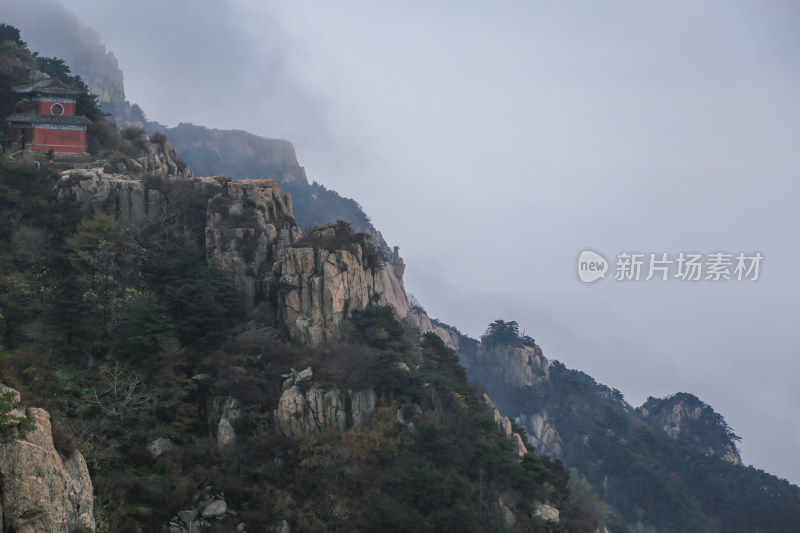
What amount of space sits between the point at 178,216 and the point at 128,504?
19245mm

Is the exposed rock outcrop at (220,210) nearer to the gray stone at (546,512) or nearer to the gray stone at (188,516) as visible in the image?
the gray stone at (188,516)

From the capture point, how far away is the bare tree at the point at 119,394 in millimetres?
25203

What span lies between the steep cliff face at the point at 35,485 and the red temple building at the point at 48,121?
103 ft

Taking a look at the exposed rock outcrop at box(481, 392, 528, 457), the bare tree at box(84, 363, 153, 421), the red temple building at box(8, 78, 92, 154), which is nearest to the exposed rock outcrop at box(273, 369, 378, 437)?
the bare tree at box(84, 363, 153, 421)

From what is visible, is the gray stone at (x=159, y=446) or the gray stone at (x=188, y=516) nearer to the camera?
the gray stone at (x=188, y=516)

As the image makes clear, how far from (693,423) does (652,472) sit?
2855 centimetres

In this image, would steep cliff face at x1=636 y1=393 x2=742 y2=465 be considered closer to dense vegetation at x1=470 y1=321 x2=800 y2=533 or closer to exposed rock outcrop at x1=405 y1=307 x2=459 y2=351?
dense vegetation at x1=470 y1=321 x2=800 y2=533

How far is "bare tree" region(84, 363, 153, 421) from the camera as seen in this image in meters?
25.2

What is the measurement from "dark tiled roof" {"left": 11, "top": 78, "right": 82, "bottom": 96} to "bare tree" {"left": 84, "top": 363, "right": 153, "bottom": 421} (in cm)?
2389

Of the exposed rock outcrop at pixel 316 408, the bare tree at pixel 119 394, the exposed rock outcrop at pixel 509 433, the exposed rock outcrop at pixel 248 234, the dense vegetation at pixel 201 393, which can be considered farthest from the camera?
the exposed rock outcrop at pixel 509 433

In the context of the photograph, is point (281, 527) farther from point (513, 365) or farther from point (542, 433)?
point (513, 365)

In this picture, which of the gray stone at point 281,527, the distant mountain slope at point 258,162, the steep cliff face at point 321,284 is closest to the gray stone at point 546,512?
the gray stone at point 281,527

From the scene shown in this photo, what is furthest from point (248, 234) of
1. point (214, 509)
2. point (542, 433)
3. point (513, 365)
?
point (513, 365)

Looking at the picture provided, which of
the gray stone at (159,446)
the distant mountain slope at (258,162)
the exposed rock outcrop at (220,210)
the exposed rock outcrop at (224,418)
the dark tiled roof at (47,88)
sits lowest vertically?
the gray stone at (159,446)
